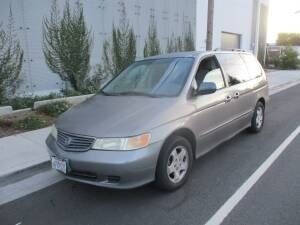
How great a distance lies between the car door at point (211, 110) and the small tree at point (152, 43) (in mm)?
7696

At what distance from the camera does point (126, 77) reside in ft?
16.4

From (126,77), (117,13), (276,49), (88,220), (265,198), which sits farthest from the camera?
(276,49)

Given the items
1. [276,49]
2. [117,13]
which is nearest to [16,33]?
[117,13]

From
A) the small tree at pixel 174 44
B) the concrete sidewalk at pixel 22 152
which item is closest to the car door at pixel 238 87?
the concrete sidewalk at pixel 22 152

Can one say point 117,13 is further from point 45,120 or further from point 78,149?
point 78,149

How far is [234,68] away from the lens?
540 centimetres

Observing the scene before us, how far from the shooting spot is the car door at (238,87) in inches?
199

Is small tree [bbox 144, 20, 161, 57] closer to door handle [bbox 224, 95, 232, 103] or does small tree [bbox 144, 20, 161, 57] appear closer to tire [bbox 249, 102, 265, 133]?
tire [bbox 249, 102, 265, 133]

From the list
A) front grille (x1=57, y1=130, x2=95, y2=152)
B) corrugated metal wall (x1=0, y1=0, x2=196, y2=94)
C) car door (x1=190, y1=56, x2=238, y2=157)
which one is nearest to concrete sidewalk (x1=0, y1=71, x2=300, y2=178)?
front grille (x1=57, y1=130, x2=95, y2=152)

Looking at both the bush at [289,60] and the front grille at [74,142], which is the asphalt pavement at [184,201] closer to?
the front grille at [74,142]

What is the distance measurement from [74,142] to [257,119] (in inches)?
157

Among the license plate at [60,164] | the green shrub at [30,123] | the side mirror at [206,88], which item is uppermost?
the side mirror at [206,88]

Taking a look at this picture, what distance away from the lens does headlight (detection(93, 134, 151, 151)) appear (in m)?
3.27

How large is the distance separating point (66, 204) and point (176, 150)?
1.42 meters
